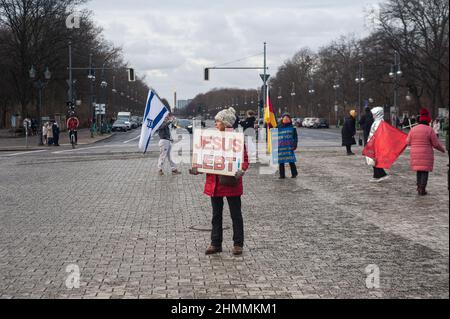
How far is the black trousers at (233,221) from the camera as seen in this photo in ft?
28.2

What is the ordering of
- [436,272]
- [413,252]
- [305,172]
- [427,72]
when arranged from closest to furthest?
→ [436,272], [413,252], [305,172], [427,72]

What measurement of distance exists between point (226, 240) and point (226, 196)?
117cm

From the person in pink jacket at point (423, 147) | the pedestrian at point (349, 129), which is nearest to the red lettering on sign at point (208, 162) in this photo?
the person in pink jacket at point (423, 147)

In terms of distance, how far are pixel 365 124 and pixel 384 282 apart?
701 inches

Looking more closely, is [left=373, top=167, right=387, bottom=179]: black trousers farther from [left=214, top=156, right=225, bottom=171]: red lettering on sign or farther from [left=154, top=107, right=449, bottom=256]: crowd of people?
[left=214, top=156, right=225, bottom=171]: red lettering on sign

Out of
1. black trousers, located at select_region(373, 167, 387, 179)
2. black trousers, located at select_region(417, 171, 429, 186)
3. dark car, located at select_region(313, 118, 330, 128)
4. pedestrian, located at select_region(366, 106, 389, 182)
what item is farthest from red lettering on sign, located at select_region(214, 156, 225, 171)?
dark car, located at select_region(313, 118, 330, 128)

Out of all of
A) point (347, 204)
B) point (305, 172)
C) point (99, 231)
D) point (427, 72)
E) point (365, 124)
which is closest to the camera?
point (99, 231)

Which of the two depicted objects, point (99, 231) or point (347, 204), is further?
point (347, 204)

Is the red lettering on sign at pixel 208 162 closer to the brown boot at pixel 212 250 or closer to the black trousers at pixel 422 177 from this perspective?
the brown boot at pixel 212 250

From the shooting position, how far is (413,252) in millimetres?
8625

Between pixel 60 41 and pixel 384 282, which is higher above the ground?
pixel 60 41

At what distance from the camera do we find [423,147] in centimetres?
1415
